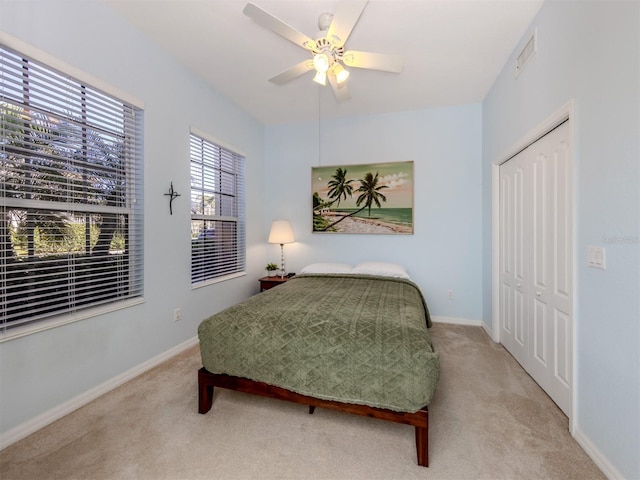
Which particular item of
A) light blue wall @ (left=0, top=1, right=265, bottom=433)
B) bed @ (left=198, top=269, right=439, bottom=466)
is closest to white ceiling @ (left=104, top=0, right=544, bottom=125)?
light blue wall @ (left=0, top=1, right=265, bottom=433)

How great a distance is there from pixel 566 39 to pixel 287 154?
3.27 metres

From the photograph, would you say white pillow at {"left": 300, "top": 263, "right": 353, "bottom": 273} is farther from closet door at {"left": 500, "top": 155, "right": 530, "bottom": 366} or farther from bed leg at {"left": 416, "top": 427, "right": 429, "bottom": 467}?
bed leg at {"left": 416, "top": 427, "right": 429, "bottom": 467}

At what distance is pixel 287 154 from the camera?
14.0 feet

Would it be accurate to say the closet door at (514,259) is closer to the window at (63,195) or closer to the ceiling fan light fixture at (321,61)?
the ceiling fan light fixture at (321,61)

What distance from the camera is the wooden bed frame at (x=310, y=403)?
141 centimetres

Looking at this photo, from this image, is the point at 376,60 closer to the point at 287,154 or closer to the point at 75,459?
the point at 287,154

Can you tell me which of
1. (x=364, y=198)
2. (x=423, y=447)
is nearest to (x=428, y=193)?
(x=364, y=198)

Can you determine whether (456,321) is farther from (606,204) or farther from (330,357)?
(330,357)

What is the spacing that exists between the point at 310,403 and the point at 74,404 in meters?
1.61

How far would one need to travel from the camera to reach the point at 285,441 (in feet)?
5.17

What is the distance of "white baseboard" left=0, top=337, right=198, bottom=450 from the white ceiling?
9.24ft

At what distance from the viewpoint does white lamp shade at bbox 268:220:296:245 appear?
3.89 metres

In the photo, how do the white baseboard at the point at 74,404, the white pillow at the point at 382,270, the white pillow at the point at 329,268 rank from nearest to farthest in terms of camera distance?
1. the white baseboard at the point at 74,404
2. the white pillow at the point at 382,270
3. the white pillow at the point at 329,268

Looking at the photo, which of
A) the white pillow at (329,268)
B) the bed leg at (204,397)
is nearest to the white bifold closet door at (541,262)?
the white pillow at (329,268)
